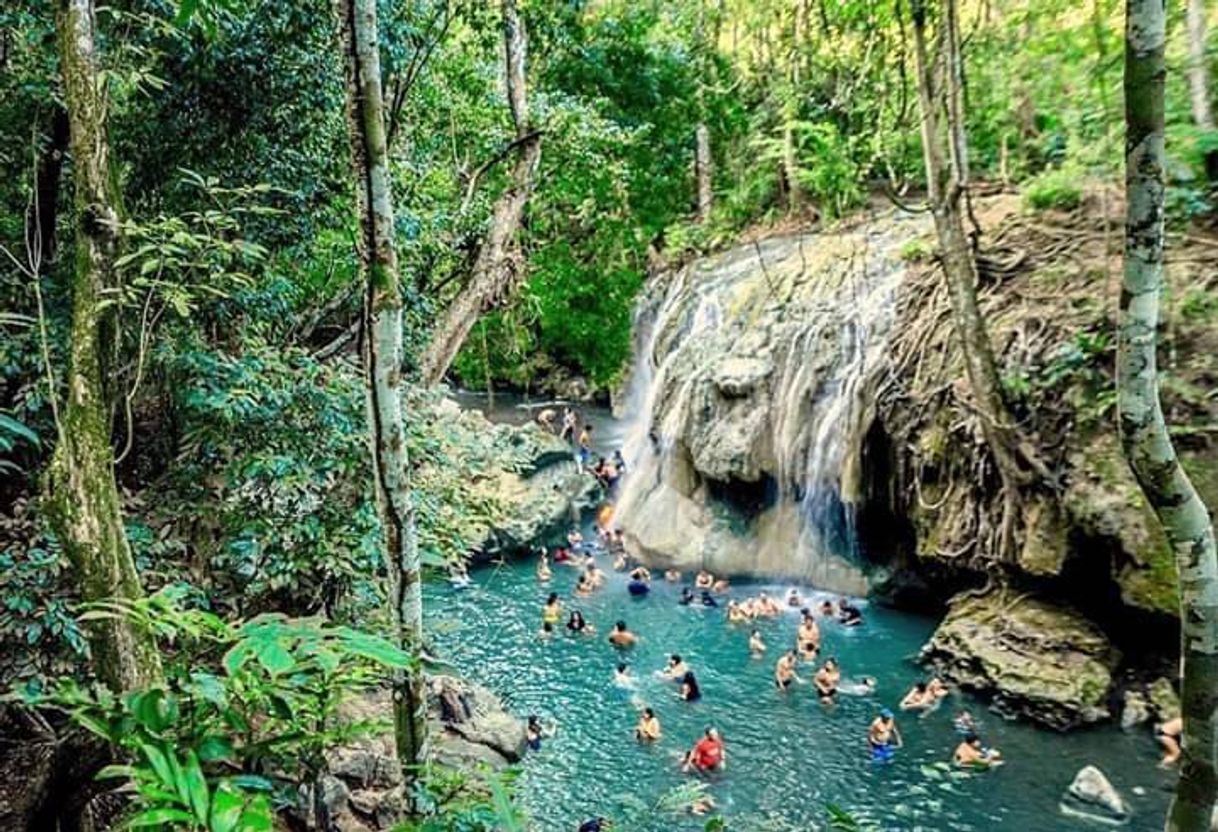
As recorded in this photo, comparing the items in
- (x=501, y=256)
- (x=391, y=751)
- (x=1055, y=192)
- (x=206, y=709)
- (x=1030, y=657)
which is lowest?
(x=1030, y=657)

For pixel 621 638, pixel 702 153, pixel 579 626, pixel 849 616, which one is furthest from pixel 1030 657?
pixel 702 153

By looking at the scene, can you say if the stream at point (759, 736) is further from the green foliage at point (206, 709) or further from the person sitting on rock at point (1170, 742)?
the green foliage at point (206, 709)

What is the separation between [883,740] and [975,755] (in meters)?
0.98

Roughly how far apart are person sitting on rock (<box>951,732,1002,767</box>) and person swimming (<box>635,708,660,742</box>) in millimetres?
3415

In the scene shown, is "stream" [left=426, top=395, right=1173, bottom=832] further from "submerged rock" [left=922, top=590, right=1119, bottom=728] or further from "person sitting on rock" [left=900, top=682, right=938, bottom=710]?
"submerged rock" [left=922, top=590, right=1119, bottom=728]

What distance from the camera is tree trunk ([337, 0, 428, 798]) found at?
3941 millimetres

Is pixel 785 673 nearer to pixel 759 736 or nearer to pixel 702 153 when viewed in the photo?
pixel 759 736

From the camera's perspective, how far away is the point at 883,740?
32.6 feet

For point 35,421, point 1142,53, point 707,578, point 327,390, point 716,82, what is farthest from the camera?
point 716,82

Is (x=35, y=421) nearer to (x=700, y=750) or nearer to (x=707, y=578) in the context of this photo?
(x=700, y=750)


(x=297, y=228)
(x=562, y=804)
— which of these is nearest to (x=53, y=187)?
(x=297, y=228)

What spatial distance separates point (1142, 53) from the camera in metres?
3.26

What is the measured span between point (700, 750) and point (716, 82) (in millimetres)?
17968

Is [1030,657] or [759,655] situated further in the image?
[759,655]
